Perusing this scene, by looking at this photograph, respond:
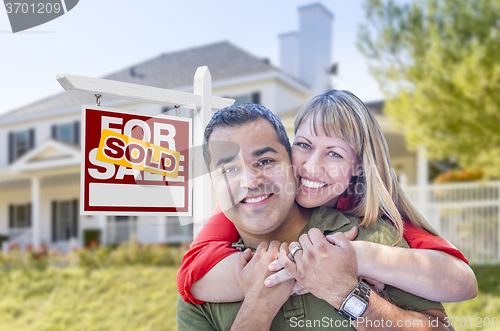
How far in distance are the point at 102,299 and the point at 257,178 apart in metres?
7.55

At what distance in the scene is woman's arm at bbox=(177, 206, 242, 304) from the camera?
1.99m

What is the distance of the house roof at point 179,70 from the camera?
14.3 m

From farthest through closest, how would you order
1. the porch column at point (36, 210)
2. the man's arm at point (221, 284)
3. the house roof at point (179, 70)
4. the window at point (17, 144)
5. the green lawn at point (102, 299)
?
the window at point (17, 144)
the porch column at point (36, 210)
the house roof at point (179, 70)
the green lawn at point (102, 299)
the man's arm at point (221, 284)

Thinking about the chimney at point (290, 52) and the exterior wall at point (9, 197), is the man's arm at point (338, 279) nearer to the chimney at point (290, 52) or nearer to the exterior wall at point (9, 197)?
the chimney at point (290, 52)

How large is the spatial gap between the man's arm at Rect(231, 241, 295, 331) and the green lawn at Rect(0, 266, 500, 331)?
5.82 metres

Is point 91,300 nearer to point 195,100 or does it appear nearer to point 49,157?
point 49,157

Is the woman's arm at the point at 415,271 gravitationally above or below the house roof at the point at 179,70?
below

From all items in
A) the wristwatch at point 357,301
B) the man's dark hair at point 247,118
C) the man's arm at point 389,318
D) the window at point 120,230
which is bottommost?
the window at point 120,230

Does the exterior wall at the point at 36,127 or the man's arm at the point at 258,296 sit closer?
the man's arm at the point at 258,296

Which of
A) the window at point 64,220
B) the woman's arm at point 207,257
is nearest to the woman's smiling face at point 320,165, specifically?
the woman's arm at point 207,257

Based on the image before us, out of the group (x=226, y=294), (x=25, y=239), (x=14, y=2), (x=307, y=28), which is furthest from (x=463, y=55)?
(x=25, y=239)

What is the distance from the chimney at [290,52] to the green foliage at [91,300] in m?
7.89

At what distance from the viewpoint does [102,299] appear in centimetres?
866

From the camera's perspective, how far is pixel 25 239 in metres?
15.8
